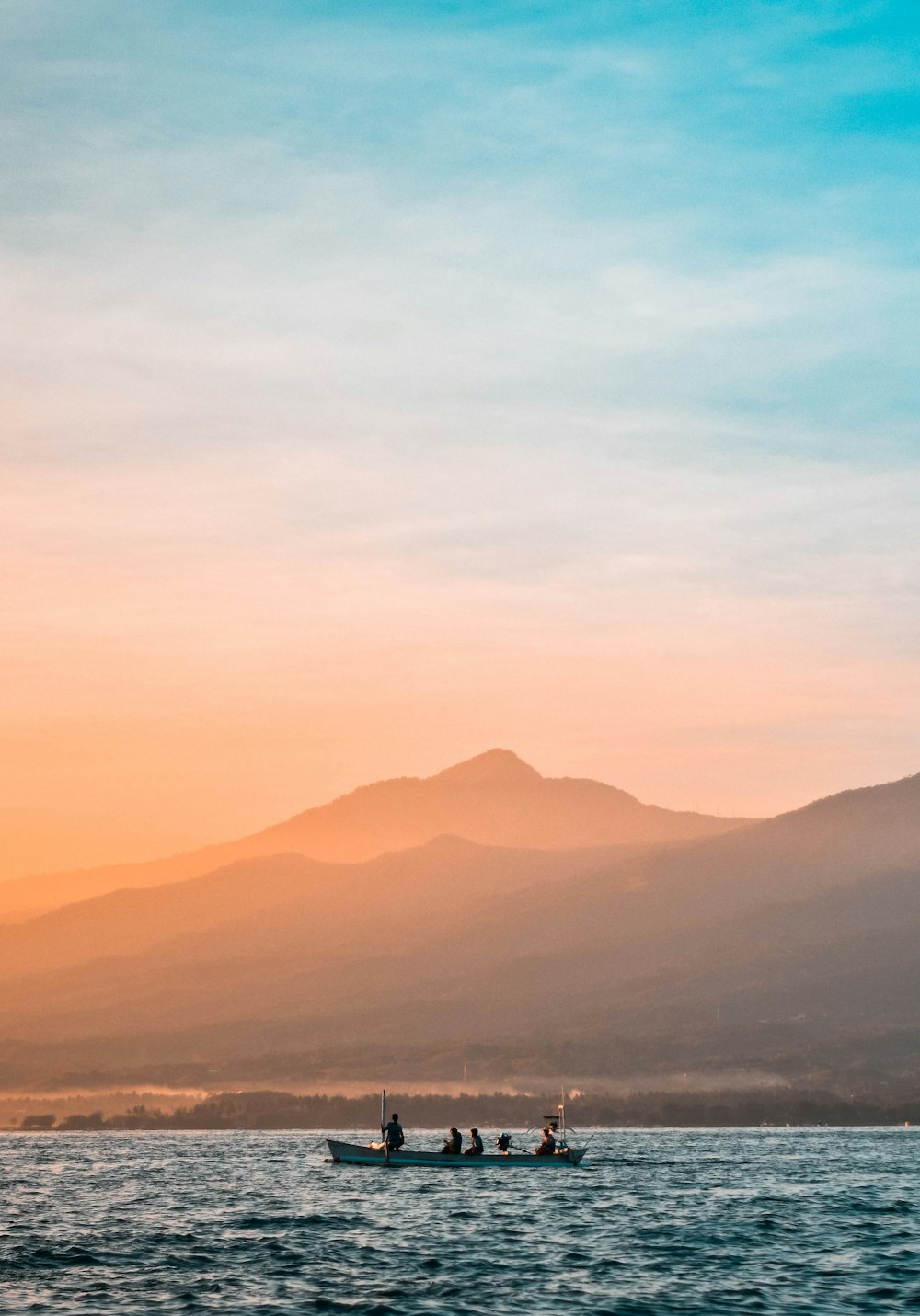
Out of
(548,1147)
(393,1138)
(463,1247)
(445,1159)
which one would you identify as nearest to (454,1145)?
(445,1159)

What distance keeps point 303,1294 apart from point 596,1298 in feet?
42.7

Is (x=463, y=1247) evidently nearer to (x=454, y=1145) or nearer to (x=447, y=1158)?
(x=447, y=1158)

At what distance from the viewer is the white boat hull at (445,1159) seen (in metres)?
149

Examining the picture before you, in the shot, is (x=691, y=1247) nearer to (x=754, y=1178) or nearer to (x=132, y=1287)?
(x=132, y=1287)

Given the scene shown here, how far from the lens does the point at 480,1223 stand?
108188 mm

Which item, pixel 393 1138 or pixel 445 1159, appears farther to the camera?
pixel 393 1138

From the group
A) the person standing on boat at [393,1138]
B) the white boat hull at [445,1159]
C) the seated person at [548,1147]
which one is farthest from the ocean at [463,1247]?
the person standing on boat at [393,1138]

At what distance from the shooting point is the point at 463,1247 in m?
93.2

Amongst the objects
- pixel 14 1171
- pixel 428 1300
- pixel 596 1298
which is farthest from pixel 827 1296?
pixel 14 1171

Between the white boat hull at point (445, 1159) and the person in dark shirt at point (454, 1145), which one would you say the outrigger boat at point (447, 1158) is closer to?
the white boat hull at point (445, 1159)

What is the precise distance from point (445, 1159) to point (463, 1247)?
196 ft

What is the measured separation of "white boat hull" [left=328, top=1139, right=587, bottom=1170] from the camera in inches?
5871

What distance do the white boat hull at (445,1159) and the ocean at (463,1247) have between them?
200 cm

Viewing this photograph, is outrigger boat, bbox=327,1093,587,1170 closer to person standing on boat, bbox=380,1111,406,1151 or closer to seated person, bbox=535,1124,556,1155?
seated person, bbox=535,1124,556,1155
